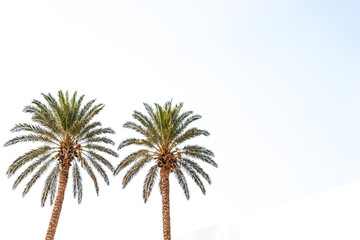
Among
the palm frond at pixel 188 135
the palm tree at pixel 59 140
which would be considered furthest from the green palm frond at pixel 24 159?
the palm frond at pixel 188 135

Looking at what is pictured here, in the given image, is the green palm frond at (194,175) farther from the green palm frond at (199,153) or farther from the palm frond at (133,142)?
the palm frond at (133,142)

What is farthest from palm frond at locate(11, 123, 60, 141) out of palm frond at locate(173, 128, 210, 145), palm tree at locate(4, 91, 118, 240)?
palm frond at locate(173, 128, 210, 145)

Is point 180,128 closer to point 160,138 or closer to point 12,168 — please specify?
point 160,138

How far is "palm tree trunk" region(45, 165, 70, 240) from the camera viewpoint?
21.0m

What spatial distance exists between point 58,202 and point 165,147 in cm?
737

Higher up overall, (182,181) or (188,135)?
(188,135)

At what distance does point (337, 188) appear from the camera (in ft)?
55.7

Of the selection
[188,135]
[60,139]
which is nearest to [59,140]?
[60,139]

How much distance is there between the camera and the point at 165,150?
23797mm

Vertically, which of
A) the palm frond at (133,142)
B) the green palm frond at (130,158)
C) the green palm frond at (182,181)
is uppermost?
the palm frond at (133,142)

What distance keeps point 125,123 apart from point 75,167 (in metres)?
4.40

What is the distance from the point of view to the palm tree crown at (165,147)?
2373 centimetres

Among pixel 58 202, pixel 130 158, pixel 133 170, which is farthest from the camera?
pixel 133 170

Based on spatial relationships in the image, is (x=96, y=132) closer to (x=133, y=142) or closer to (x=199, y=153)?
(x=133, y=142)
